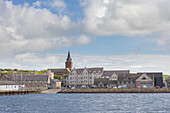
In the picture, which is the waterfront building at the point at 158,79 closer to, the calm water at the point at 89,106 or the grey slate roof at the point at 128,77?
the grey slate roof at the point at 128,77

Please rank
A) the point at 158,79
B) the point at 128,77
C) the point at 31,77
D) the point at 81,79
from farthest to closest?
1. the point at 81,79
2. the point at 31,77
3. the point at 158,79
4. the point at 128,77

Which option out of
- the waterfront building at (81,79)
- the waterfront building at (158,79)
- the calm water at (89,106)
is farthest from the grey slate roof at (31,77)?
the calm water at (89,106)

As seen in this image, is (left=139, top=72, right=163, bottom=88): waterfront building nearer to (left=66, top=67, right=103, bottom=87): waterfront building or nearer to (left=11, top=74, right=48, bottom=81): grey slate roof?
(left=66, top=67, right=103, bottom=87): waterfront building

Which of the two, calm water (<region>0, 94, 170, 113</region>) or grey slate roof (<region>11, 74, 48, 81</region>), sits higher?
grey slate roof (<region>11, 74, 48, 81</region>)

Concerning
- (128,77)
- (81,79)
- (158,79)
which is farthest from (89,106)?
(81,79)

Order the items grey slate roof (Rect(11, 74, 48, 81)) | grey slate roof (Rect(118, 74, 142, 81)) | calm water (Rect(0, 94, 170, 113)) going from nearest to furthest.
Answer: calm water (Rect(0, 94, 170, 113)), grey slate roof (Rect(118, 74, 142, 81)), grey slate roof (Rect(11, 74, 48, 81))

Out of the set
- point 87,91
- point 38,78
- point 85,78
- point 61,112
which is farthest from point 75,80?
point 61,112

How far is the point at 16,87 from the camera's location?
145875 millimetres

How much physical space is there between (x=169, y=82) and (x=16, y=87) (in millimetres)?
105775

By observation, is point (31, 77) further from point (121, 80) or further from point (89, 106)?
point (89, 106)

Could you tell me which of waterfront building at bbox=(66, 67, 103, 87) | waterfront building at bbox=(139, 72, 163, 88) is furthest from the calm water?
waterfront building at bbox=(66, 67, 103, 87)

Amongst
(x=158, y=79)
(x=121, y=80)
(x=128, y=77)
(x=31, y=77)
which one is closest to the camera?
(x=128, y=77)

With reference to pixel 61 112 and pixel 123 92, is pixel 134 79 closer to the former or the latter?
pixel 123 92

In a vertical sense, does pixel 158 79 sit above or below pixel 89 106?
above
